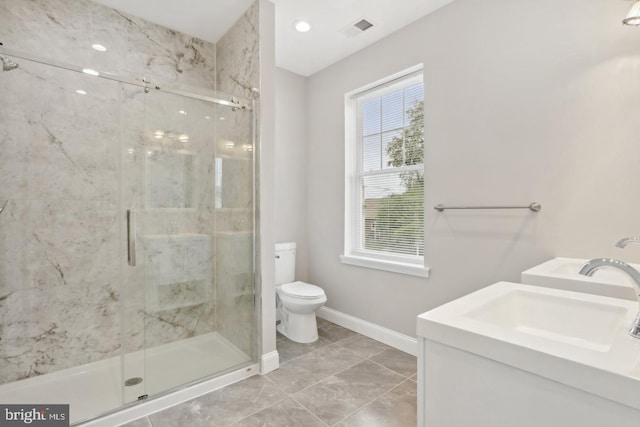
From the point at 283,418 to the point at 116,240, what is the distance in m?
1.70

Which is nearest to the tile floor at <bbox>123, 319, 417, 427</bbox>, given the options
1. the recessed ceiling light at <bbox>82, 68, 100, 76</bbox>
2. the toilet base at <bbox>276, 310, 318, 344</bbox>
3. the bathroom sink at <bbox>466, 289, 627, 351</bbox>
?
the toilet base at <bbox>276, 310, 318, 344</bbox>

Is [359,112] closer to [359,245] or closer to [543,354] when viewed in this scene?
[359,245]

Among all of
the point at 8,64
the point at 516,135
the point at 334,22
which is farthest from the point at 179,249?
the point at 516,135

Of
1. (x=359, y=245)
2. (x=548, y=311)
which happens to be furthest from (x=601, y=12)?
(x=359, y=245)

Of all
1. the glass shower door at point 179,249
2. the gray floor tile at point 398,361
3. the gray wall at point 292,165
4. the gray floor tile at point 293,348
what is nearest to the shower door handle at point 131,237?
the glass shower door at point 179,249

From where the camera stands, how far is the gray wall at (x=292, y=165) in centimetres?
321

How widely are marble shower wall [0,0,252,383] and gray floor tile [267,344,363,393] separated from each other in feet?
1.31

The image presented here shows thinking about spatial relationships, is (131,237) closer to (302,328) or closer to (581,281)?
(302,328)

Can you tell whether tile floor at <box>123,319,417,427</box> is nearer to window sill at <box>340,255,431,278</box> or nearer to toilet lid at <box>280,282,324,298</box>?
toilet lid at <box>280,282,324,298</box>

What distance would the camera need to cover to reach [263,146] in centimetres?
223

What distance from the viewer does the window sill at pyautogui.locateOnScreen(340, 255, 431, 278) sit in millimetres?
2389

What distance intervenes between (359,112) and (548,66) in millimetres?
1568

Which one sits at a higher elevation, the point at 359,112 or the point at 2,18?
the point at 2,18

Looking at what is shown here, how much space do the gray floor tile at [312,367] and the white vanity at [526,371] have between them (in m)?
1.29
